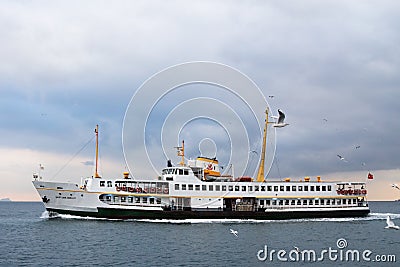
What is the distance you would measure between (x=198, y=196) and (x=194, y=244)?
49.9 feet

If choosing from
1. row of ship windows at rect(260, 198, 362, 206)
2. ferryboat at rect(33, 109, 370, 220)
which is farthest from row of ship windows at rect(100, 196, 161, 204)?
row of ship windows at rect(260, 198, 362, 206)

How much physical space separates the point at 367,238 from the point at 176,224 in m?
21.2

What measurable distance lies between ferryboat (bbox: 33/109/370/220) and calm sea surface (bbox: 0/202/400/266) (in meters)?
1.40

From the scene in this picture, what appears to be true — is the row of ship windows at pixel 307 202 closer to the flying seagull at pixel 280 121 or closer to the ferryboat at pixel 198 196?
the ferryboat at pixel 198 196

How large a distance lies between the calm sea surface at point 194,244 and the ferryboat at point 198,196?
4.59 ft

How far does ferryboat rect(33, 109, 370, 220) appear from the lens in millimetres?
52812

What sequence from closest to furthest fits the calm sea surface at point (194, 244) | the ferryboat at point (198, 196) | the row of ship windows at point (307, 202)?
1. the calm sea surface at point (194, 244)
2. the ferryboat at point (198, 196)
3. the row of ship windows at point (307, 202)

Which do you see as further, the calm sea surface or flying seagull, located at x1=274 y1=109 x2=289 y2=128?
flying seagull, located at x1=274 y1=109 x2=289 y2=128

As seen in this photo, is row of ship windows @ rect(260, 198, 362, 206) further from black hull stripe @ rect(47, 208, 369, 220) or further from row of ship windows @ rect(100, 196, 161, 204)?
row of ship windows @ rect(100, 196, 161, 204)

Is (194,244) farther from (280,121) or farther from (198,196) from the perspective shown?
(280,121)

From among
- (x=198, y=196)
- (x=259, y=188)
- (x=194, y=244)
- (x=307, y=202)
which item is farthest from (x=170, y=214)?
(x=307, y=202)

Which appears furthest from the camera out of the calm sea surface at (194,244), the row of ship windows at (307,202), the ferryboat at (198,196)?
the row of ship windows at (307,202)

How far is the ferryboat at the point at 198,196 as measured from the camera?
52.8 meters

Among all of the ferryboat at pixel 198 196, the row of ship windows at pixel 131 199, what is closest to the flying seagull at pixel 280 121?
the ferryboat at pixel 198 196
